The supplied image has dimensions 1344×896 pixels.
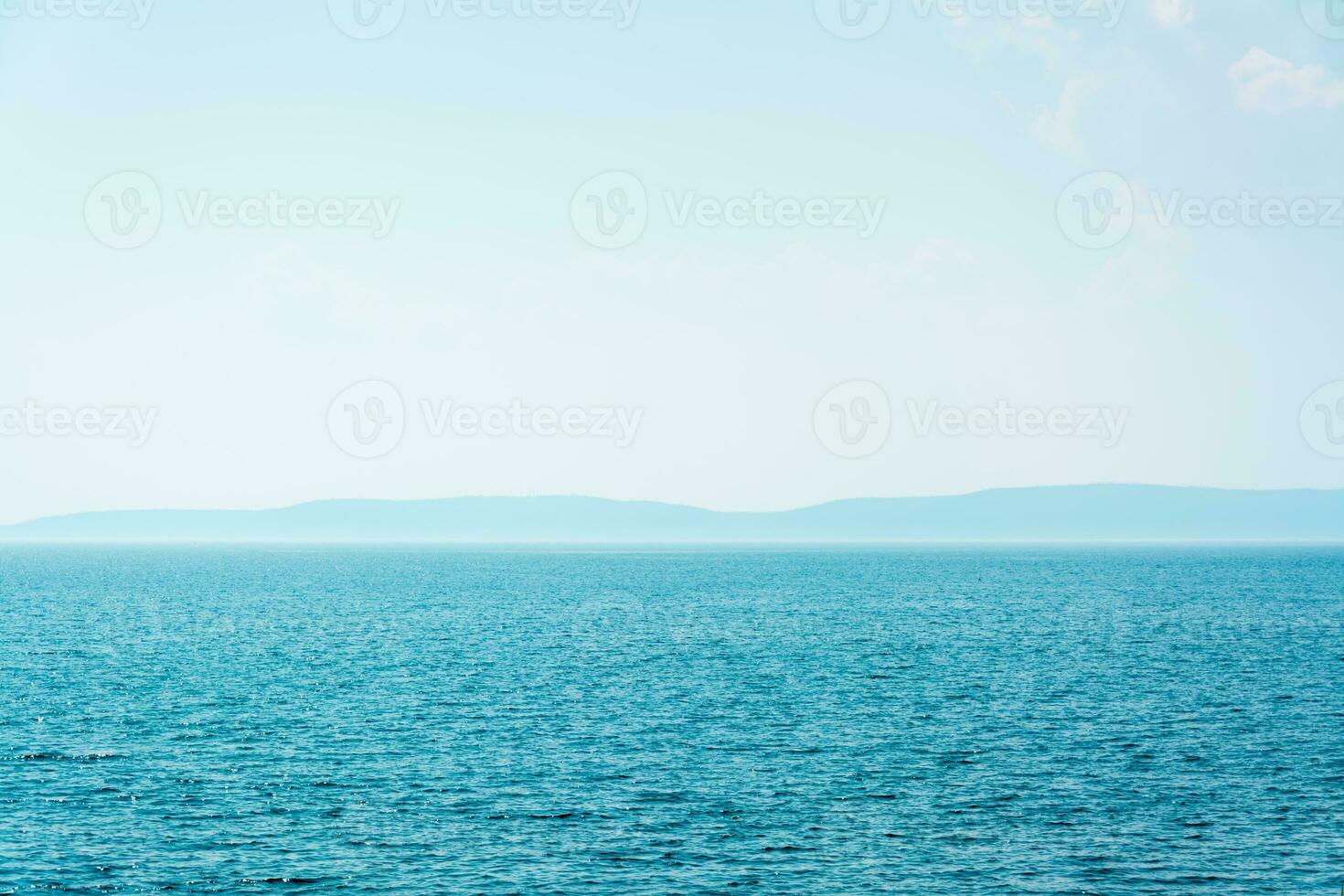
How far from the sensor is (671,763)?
51781 mm

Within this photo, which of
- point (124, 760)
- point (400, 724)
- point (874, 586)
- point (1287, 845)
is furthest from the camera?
point (874, 586)

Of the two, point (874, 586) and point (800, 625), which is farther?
point (874, 586)

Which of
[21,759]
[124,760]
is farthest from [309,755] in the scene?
[21,759]

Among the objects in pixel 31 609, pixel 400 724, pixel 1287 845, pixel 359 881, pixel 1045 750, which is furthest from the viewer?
pixel 31 609

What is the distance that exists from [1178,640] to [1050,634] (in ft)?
35.5

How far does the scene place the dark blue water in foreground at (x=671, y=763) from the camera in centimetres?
3828

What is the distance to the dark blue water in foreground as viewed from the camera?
38.3 m

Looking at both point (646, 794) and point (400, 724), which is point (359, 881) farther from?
point (400, 724)

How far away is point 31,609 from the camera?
13650 cm

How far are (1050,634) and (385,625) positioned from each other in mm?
63077

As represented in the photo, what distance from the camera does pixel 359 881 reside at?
36.7 metres

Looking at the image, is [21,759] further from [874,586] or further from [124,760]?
[874,586]

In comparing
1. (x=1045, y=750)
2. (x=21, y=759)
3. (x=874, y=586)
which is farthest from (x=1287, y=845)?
(x=874, y=586)

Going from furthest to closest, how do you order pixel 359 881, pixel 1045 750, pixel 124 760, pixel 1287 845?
pixel 1045 750
pixel 124 760
pixel 1287 845
pixel 359 881
